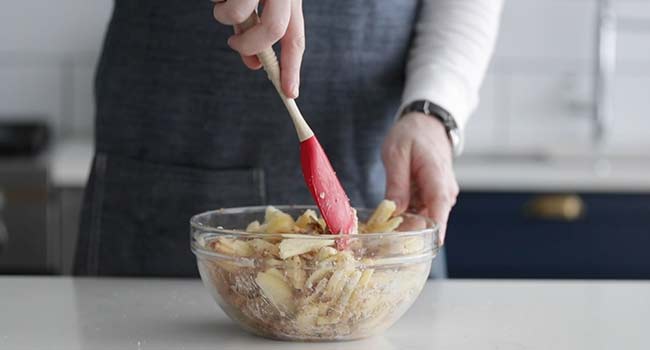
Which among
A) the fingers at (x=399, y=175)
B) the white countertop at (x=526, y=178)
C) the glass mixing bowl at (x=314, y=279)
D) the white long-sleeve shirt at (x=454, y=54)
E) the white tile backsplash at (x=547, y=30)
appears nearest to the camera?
the glass mixing bowl at (x=314, y=279)

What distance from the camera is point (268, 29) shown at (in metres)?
0.81

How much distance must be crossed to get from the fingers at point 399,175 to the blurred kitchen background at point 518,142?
1.05m

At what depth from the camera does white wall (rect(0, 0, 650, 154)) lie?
8.52 feet

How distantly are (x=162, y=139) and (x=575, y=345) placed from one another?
617mm

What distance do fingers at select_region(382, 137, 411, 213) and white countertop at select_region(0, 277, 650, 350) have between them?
0.10 m

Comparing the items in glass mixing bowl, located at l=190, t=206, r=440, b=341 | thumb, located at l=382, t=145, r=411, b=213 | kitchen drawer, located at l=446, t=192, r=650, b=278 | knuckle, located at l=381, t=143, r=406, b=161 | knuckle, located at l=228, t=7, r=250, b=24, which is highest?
knuckle, located at l=228, t=7, r=250, b=24

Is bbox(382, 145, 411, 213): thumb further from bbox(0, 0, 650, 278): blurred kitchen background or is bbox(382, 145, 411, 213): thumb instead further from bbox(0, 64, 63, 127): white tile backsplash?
bbox(0, 64, 63, 127): white tile backsplash

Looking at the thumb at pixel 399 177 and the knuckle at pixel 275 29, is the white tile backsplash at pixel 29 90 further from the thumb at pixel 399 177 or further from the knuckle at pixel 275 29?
the knuckle at pixel 275 29

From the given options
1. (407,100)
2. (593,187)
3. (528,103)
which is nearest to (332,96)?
(407,100)

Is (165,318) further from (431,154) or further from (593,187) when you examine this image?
(593,187)

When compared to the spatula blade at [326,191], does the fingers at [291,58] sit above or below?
above

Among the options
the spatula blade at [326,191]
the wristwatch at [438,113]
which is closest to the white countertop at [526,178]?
the wristwatch at [438,113]

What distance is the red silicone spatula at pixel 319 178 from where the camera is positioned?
33.1 inches

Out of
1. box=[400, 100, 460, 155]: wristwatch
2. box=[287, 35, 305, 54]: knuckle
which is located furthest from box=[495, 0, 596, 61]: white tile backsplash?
box=[287, 35, 305, 54]: knuckle
